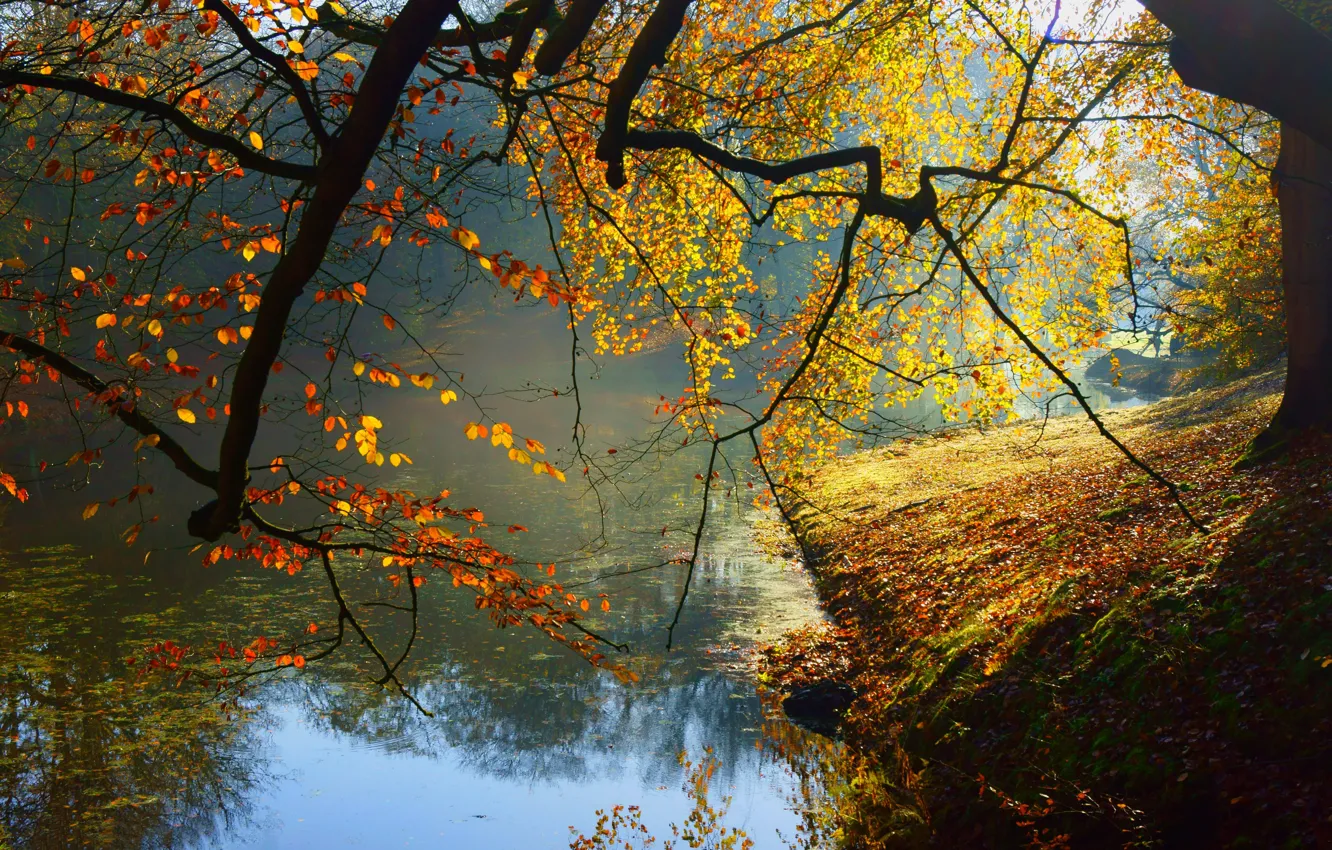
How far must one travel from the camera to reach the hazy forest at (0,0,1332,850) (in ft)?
14.6

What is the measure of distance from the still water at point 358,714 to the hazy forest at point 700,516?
5 cm

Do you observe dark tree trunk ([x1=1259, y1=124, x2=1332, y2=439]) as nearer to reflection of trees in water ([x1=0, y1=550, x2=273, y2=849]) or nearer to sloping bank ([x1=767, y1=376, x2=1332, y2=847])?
sloping bank ([x1=767, y1=376, x2=1332, y2=847])

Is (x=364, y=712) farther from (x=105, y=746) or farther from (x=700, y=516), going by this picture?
(x=700, y=516)

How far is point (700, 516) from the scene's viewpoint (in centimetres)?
1077

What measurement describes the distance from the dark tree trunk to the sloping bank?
70 centimetres

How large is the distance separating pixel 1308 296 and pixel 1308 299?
3cm

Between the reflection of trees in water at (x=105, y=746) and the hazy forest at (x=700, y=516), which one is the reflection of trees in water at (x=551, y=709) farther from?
the reflection of trees in water at (x=105, y=746)

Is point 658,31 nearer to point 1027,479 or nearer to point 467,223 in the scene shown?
point 1027,479

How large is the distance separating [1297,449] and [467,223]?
4115 cm

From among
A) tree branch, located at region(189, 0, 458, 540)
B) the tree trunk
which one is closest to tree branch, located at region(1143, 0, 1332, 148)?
the tree trunk

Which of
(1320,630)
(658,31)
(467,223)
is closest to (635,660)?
(1320,630)

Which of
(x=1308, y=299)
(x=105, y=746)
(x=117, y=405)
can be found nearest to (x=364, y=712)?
(x=105, y=746)

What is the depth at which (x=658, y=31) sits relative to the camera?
4336 mm

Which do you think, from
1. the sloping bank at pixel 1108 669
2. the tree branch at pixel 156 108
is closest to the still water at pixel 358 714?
the sloping bank at pixel 1108 669
